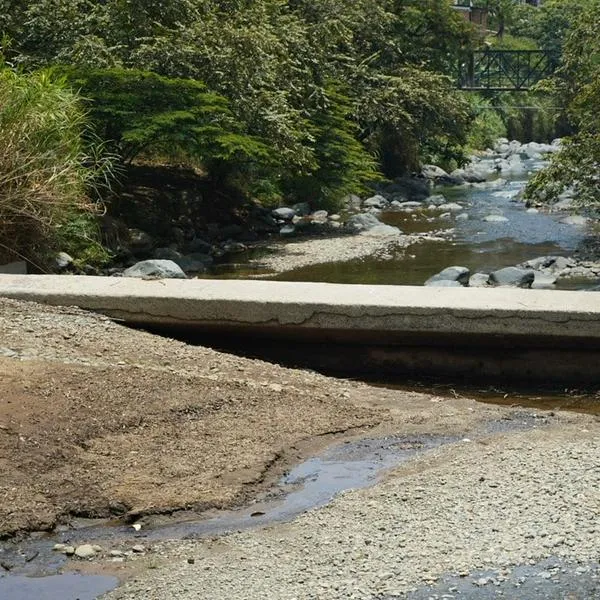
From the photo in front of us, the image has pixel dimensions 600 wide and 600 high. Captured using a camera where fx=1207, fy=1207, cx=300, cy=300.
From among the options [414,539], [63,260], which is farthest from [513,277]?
[414,539]

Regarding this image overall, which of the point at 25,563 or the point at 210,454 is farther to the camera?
the point at 210,454

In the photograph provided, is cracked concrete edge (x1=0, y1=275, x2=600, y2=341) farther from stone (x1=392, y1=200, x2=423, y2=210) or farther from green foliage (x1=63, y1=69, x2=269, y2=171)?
stone (x1=392, y1=200, x2=423, y2=210)

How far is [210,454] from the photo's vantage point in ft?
20.9

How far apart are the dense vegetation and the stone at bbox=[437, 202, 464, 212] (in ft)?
6.68

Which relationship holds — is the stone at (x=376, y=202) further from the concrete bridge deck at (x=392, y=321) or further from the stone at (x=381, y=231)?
the concrete bridge deck at (x=392, y=321)

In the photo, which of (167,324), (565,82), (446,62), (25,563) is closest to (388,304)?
(167,324)

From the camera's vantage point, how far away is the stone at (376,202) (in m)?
26.9

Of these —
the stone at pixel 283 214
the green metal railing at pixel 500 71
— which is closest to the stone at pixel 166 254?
the stone at pixel 283 214

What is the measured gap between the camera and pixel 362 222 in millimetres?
22922

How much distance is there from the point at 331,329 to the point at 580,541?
3600 mm

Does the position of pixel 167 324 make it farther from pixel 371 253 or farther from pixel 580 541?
pixel 371 253

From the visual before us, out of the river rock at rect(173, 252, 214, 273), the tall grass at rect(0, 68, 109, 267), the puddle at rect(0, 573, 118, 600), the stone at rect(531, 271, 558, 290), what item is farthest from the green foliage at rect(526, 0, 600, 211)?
the puddle at rect(0, 573, 118, 600)

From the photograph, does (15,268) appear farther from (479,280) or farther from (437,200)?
(437,200)

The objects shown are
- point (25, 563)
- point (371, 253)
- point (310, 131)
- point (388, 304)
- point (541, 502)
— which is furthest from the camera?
point (310, 131)
